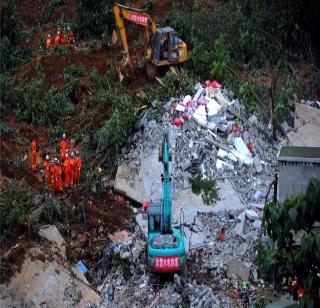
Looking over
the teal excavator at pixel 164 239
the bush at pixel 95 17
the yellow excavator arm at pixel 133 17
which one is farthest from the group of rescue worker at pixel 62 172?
the bush at pixel 95 17

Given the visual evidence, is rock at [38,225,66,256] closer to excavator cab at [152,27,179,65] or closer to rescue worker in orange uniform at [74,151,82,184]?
rescue worker in orange uniform at [74,151,82,184]

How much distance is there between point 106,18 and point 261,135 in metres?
8.56

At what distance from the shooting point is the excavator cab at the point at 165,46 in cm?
1914

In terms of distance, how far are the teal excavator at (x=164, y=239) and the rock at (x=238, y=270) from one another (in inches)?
36.4

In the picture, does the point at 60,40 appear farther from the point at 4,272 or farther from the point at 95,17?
the point at 4,272

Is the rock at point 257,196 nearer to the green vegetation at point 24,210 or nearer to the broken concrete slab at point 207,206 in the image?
the broken concrete slab at point 207,206

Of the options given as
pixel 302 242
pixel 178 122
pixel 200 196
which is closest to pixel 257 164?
pixel 200 196

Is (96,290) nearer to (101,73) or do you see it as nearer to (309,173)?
(309,173)

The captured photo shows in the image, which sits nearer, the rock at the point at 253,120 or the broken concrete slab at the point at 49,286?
the broken concrete slab at the point at 49,286

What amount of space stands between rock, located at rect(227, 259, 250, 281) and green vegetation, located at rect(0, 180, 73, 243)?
3307mm

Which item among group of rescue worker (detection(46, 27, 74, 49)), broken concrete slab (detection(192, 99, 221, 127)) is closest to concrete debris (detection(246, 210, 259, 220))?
broken concrete slab (detection(192, 99, 221, 127))

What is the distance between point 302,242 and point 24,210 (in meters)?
9.40

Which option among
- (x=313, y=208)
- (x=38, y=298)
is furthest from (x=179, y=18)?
(x=313, y=208)

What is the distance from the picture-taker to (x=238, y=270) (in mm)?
13977
